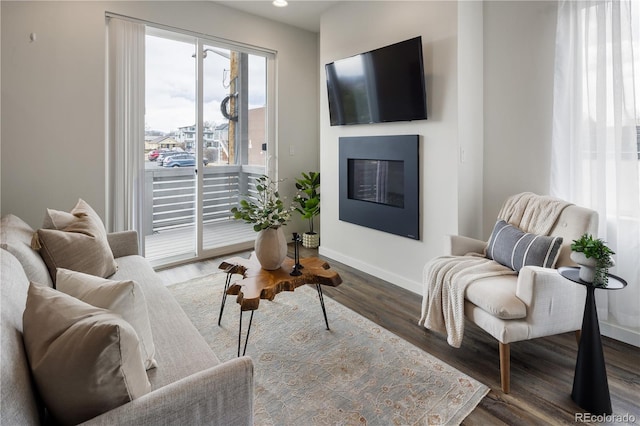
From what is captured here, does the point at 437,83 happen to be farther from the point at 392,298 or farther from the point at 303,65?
the point at 303,65

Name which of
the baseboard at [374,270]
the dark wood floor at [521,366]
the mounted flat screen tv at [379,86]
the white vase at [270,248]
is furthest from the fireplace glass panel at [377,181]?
the white vase at [270,248]

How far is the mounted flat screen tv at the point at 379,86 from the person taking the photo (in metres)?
2.87

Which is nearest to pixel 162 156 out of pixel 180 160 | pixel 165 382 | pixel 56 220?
pixel 180 160

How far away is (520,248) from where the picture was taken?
2127 millimetres

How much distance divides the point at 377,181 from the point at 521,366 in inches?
76.3

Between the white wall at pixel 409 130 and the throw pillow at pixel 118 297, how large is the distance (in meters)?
2.32

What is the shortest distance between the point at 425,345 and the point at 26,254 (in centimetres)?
223

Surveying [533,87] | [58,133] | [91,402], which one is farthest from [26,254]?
[533,87]

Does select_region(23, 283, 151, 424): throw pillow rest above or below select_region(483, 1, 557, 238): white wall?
below

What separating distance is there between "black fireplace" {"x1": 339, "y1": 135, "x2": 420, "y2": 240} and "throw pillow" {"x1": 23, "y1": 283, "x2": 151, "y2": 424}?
255 cm

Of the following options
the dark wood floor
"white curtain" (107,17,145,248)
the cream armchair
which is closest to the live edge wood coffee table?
the dark wood floor

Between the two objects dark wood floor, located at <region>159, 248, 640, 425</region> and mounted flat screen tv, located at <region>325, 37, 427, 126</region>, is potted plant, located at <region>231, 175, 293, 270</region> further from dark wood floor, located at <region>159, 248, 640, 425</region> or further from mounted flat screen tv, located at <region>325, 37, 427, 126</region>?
mounted flat screen tv, located at <region>325, 37, 427, 126</region>

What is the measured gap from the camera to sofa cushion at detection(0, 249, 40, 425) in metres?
0.76

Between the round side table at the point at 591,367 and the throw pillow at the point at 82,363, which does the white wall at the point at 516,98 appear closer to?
the round side table at the point at 591,367
